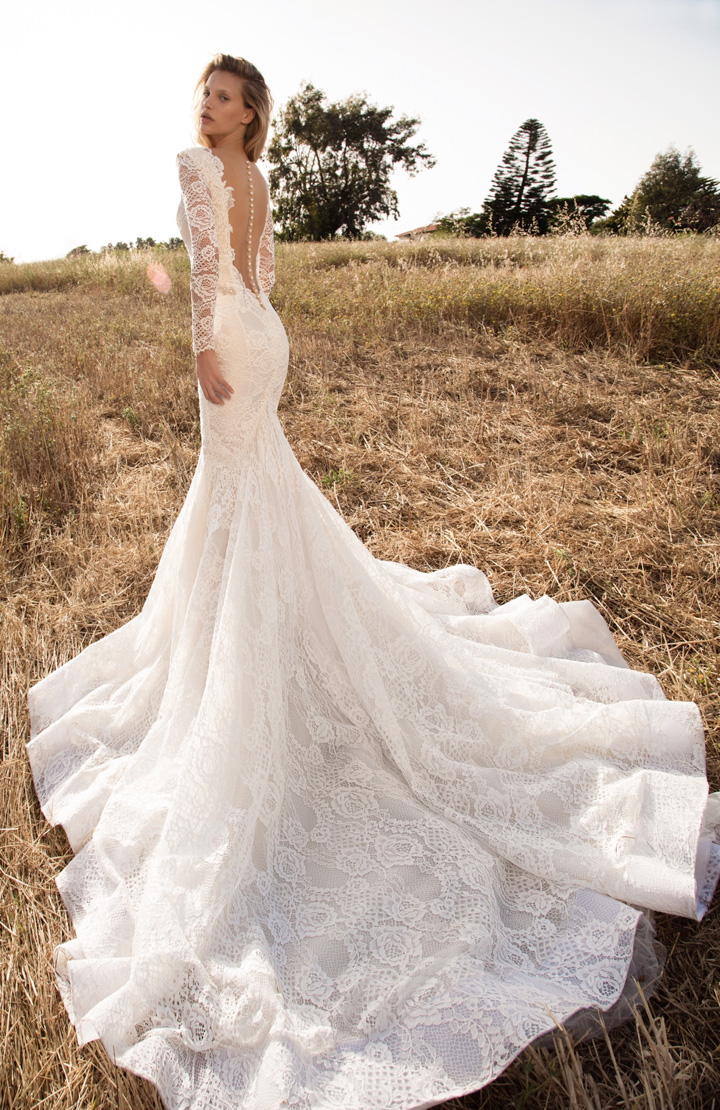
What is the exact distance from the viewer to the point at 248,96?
7.40 feet

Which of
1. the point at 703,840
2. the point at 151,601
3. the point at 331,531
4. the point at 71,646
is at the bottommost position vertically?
the point at 703,840

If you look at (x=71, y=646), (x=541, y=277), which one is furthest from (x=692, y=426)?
(x=71, y=646)

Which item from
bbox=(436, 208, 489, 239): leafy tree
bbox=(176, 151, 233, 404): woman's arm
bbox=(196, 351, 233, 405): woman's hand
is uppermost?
bbox=(436, 208, 489, 239): leafy tree

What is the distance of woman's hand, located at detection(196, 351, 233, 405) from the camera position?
2.28 metres

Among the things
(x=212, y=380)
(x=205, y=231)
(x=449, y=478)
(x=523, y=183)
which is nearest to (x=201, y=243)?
(x=205, y=231)

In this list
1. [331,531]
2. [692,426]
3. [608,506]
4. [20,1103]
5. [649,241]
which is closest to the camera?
[20,1103]

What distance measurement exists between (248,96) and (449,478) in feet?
9.74

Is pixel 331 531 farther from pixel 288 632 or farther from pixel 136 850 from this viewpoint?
pixel 136 850

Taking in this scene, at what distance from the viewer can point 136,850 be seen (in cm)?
211

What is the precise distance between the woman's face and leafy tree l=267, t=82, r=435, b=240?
107 ft

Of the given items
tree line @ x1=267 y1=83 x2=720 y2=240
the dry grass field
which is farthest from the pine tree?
the dry grass field

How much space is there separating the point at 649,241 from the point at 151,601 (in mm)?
9591

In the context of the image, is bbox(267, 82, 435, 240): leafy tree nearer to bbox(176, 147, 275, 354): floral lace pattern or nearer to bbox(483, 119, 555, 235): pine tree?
bbox(483, 119, 555, 235): pine tree

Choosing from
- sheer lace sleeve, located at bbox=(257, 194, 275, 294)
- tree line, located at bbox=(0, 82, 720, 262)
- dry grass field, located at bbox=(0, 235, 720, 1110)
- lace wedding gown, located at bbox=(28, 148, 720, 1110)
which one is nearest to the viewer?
lace wedding gown, located at bbox=(28, 148, 720, 1110)
